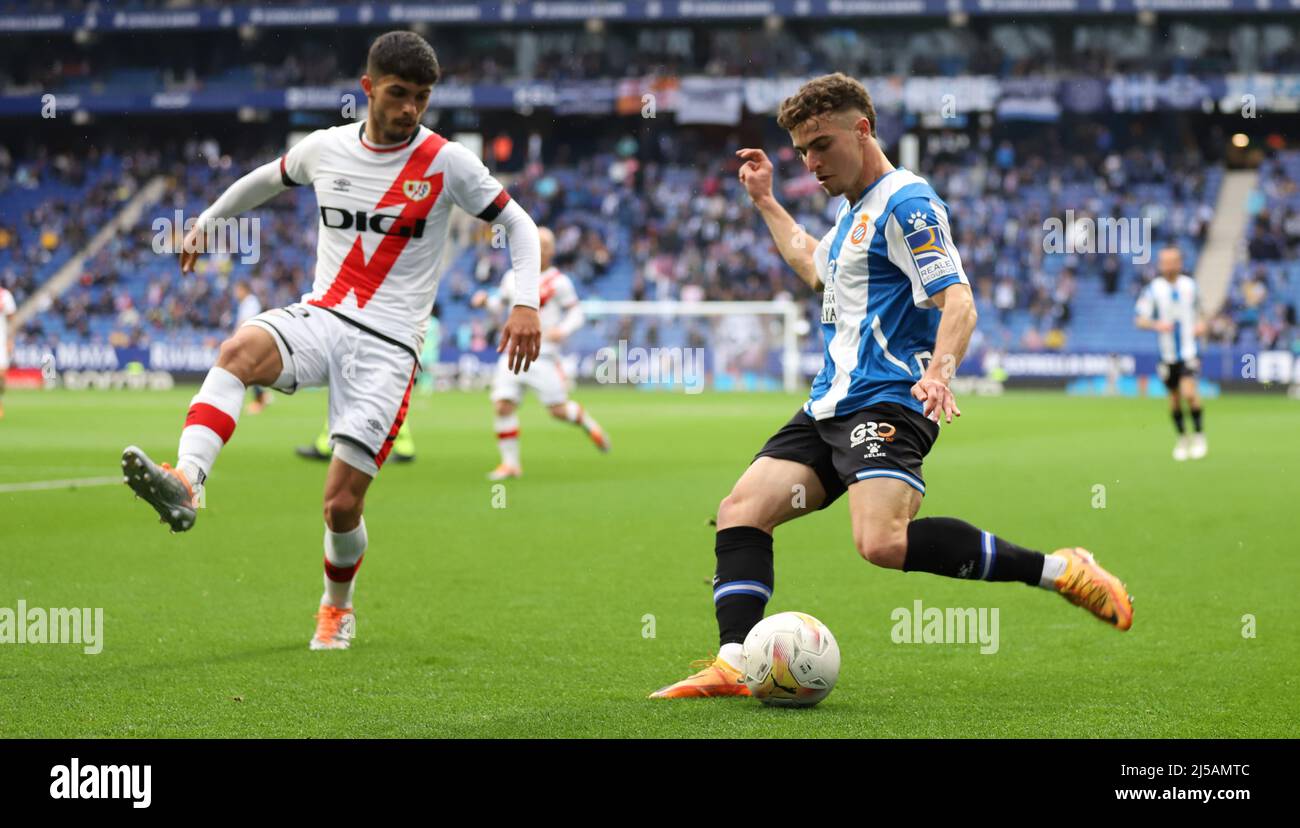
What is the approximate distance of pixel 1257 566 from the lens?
28.6 ft

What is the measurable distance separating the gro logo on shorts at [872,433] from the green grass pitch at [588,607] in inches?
33.8

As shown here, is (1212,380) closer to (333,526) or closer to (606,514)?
(606,514)

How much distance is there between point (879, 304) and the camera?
530cm

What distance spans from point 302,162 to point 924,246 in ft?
8.20

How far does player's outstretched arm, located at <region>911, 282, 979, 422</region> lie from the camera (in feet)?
15.5

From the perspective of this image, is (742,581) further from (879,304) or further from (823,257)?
(823,257)

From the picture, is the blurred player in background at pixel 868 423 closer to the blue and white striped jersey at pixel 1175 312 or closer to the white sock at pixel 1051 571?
the white sock at pixel 1051 571

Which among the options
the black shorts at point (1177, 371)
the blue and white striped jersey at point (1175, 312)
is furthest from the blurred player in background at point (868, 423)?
the black shorts at point (1177, 371)

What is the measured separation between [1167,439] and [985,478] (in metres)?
6.94

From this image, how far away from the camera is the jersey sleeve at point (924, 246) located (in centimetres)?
502

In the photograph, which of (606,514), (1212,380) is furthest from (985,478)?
(1212,380)

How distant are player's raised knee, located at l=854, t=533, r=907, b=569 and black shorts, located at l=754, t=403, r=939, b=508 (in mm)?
194

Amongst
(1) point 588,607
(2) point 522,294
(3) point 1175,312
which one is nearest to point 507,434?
(1) point 588,607

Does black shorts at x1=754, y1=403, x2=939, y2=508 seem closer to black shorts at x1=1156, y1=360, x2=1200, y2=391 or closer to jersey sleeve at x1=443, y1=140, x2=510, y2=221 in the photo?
jersey sleeve at x1=443, y1=140, x2=510, y2=221
